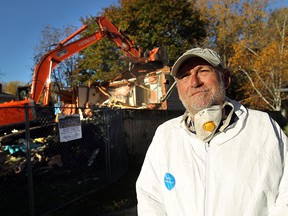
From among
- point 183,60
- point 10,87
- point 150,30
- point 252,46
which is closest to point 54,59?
point 183,60

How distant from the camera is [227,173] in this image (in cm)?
175

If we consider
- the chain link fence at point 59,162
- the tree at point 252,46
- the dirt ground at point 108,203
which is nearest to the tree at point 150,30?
the tree at point 252,46

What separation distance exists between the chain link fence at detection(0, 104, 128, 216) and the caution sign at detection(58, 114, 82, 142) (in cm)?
74

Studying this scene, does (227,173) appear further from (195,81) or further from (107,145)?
(107,145)

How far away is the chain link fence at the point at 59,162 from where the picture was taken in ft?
21.7

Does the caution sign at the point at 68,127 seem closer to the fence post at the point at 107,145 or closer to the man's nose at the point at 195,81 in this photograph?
the fence post at the point at 107,145

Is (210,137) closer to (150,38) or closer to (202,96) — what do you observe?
(202,96)

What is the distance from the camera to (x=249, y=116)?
1.88 metres

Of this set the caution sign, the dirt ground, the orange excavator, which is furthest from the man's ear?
the orange excavator

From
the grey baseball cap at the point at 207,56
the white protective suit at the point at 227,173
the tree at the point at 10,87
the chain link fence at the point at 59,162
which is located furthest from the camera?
the tree at the point at 10,87

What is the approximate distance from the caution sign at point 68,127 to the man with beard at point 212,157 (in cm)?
442

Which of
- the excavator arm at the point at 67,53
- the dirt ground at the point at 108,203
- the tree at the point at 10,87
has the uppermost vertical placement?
the tree at the point at 10,87

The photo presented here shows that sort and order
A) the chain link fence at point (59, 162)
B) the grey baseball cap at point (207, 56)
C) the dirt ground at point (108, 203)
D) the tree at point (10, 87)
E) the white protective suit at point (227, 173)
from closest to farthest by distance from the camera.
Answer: the white protective suit at point (227, 173) → the grey baseball cap at point (207, 56) → the dirt ground at point (108, 203) → the chain link fence at point (59, 162) → the tree at point (10, 87)

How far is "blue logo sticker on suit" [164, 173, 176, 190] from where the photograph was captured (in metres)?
1.92
